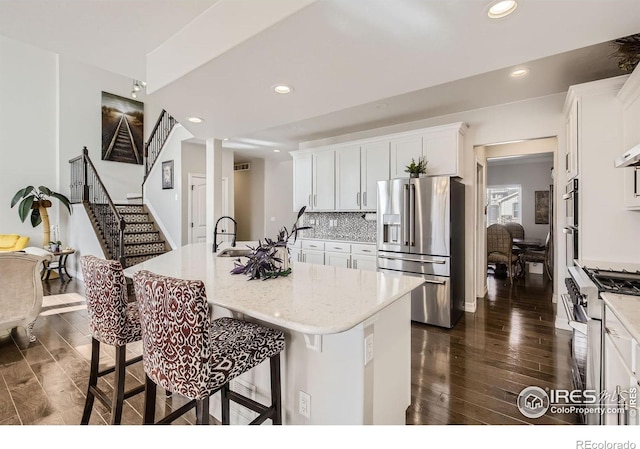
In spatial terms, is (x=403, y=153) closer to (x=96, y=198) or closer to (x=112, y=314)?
(x=112, y=314)

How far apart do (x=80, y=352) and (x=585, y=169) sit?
16.5 ft

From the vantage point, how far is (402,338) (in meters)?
1.79

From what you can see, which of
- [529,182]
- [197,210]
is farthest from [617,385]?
[529,182]

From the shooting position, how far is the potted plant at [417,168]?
3887mm

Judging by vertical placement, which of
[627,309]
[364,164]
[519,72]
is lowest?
[627,309]

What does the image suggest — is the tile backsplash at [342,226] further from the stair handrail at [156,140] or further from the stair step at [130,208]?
the stair step at [130,208]

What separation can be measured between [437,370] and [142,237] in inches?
233

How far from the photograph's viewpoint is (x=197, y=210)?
6.30m

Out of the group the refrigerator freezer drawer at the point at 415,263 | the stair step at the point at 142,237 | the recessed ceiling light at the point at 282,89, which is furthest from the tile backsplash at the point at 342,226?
the stair step at the point at 142,237

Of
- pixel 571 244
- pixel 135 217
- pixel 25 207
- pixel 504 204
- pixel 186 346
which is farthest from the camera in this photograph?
pixel 504 204

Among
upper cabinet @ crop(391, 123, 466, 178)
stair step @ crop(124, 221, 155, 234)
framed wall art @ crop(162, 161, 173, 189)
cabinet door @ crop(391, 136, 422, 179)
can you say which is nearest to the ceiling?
upper cabinet @ crop(391, 123, 466, 178)

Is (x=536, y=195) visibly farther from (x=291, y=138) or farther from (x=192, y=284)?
(x=192, y=284)

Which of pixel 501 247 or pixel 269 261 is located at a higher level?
pixel 269 261
